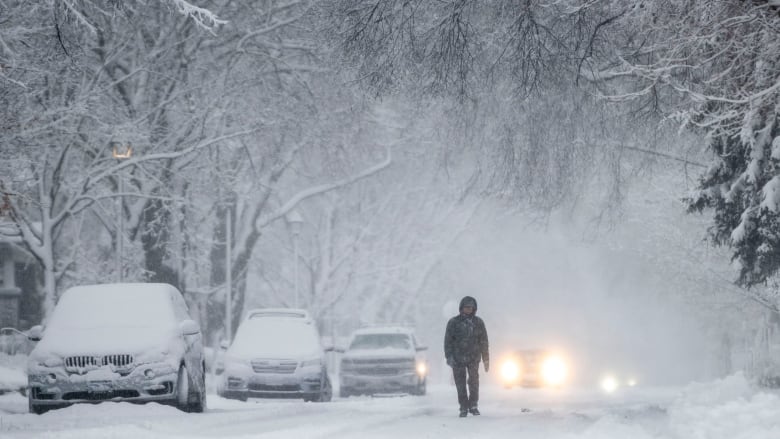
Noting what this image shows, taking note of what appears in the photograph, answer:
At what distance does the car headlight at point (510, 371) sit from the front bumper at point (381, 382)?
699 cm

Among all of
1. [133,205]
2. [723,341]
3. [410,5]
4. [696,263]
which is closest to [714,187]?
[410,5]

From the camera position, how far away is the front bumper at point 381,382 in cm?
2836

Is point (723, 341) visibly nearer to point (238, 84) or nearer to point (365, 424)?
point (238, 84)

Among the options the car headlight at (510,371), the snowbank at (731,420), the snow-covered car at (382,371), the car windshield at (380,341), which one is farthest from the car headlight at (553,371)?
the snowbank at (731,420)

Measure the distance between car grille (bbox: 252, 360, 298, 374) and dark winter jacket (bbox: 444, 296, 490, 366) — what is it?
6.06 meters

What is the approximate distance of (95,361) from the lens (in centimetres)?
1616

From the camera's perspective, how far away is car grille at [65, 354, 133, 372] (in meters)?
16.2

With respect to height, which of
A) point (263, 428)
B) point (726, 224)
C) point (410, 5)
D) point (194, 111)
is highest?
point (194, 111)

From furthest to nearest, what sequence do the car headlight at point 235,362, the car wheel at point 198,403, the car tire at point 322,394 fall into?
the car tire at point 322,394 → the car headlight at point 235,362 → the car wheel at point 198,403

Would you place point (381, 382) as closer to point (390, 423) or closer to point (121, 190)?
point (121, 190)

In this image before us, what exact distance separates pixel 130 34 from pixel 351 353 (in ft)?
31.4

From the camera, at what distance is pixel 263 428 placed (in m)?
14.3

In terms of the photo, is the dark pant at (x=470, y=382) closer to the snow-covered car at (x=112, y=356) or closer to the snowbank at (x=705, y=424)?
the snowbank at (x=705, y=424)

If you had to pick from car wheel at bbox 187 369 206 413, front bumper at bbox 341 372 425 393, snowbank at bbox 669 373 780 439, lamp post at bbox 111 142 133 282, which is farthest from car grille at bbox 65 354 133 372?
front bumper at bbox 341 372 425 393
